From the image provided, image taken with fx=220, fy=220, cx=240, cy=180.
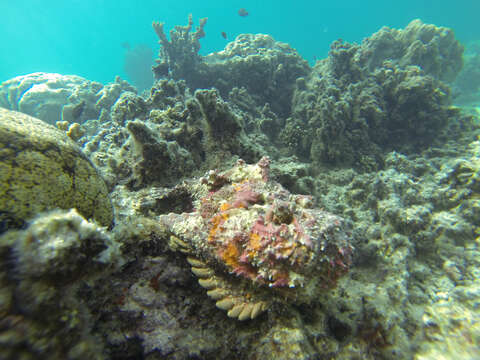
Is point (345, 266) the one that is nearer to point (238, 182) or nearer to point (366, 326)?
point (366, 326)

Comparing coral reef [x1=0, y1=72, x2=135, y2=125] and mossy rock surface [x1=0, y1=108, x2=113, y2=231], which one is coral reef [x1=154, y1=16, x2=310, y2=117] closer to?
coral reef [x1=0, y1=72, x2=135, y2=125]

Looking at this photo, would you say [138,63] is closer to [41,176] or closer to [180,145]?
[180,145]

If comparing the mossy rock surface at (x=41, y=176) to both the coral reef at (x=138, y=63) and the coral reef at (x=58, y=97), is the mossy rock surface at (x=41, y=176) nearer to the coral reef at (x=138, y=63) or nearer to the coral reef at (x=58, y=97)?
the coral reef at (x=58, y=97)

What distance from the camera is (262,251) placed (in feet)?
5.22

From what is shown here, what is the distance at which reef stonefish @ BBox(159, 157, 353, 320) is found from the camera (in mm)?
1541

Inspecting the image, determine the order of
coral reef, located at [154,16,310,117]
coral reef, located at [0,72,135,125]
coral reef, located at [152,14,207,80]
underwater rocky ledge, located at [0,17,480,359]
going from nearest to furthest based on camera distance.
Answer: underwater rocky ledge, located at [0,17,480,359]
coral reef, located at [154,16,310,117]
coral reef, located at [0,72,135,125]
coral reef, located at [152,14,207,80]

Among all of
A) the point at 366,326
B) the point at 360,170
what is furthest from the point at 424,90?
the point at 366,326

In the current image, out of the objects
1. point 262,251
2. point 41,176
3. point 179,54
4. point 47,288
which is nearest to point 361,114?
point 262,251

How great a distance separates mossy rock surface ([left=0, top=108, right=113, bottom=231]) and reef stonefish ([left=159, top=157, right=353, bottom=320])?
34.1 inches

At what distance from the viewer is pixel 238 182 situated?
2547 mm

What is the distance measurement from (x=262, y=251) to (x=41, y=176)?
183cm

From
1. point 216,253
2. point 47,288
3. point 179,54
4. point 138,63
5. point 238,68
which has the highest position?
point 138,63

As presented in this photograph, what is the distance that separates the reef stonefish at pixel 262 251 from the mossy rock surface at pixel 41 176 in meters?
0.87

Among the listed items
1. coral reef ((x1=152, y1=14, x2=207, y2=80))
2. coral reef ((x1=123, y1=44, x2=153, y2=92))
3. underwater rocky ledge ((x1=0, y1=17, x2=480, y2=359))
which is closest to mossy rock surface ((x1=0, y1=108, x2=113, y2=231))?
underwater rocky ledge ((x1=0, y1=17, x2=480, y2=359))
